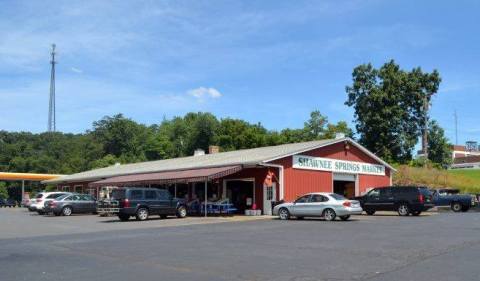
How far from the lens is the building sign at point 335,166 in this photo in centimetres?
3347

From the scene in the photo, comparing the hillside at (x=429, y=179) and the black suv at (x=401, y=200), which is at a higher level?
the hillside at (x=429, y=179)

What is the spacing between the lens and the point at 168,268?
1084 centimetres

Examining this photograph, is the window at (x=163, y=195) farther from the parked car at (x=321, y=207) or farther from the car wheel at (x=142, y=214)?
the parked car at (x=321, y=207)

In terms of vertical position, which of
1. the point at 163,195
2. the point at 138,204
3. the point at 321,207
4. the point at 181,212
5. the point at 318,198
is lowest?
the point at 181,212

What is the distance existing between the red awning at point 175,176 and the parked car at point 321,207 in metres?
3.87

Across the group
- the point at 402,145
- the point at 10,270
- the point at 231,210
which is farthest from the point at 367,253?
the point at 402,145

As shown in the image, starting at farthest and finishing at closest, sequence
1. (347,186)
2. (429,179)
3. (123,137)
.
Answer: (123,137)
(429,179)
(347,186)

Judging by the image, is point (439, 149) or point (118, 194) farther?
point (439, 149)

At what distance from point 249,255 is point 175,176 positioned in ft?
68.8

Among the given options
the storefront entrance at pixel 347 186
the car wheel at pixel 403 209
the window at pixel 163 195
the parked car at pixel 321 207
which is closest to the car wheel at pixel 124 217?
the window at pixel 163 195

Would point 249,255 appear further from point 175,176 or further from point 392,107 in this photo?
point 392,107

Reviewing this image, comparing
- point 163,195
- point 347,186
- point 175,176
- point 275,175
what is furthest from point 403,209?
point 175,176

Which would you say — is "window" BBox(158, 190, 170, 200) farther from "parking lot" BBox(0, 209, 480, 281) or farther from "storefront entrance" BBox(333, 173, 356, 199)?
"storefront entrance" BBox(333, 173, 356, 199)

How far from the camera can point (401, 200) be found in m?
29.8
